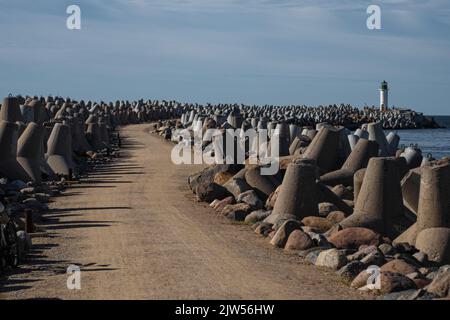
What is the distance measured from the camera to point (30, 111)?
3319 centimetres

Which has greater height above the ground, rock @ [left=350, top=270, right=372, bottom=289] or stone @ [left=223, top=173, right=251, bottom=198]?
stone @ [left=223, top=173, right=251, bottom=198]

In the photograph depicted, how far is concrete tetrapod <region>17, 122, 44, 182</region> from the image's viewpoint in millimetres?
22578

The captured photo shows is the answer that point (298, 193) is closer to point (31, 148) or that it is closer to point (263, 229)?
point (263, 229)

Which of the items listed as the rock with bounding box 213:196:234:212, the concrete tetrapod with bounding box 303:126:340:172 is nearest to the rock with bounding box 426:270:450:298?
the rock with bounding box 213:196:234:212

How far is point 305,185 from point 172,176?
8894 millimetres

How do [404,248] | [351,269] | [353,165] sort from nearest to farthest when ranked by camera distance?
[351,269] → [404,248] → [353,165]

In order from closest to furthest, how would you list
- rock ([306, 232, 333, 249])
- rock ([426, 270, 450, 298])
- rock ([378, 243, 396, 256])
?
rock ([426, 270, 450, 298]) → rock ([378, 243, 396, 256]) → rock ([306, 232, 333, 249])

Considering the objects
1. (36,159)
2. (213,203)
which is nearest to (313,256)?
(213,203)

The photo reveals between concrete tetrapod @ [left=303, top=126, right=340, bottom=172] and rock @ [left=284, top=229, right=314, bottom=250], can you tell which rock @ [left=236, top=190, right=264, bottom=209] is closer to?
concrete tetrapod @ [left=303, top=126, right=340, bottom=172]

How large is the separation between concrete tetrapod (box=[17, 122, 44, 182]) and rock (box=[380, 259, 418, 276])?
1264cm

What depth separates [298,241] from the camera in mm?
13422

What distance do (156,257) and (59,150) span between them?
13783 millimetres
